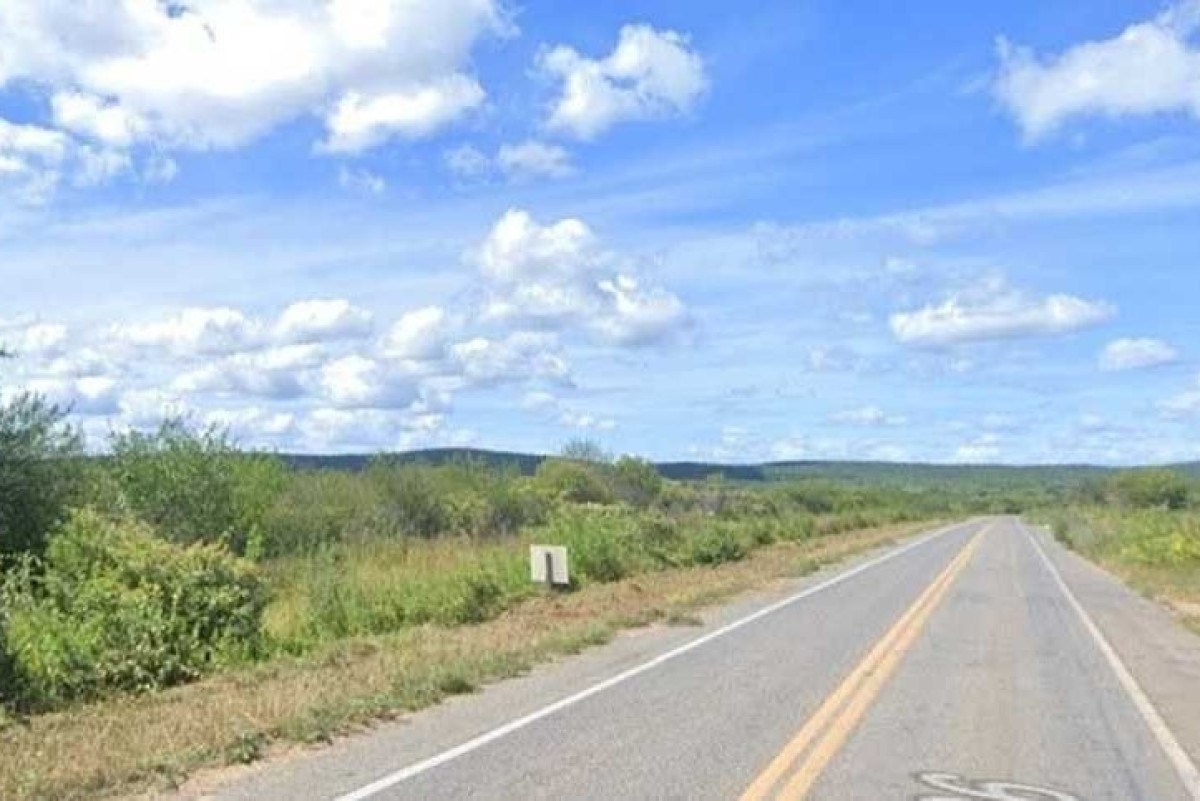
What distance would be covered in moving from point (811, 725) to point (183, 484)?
69.0ft

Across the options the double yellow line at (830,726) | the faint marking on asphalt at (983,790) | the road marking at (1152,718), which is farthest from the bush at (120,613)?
the road marking at (1152,718)

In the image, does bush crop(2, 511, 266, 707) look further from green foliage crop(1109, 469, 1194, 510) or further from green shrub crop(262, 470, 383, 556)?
green foliage crop(1109, 469, 1194, 510)

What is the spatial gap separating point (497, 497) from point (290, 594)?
104 feet

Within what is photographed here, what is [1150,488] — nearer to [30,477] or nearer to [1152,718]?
[30,477]

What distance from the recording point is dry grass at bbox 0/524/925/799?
370 inches

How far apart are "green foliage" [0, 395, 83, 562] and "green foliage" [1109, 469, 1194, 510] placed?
131m

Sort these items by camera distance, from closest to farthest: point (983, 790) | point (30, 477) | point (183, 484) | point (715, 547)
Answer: point (983, 790), point (30, 477), point (183, 484), point (715, 547)

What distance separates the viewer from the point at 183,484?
98.7 feet

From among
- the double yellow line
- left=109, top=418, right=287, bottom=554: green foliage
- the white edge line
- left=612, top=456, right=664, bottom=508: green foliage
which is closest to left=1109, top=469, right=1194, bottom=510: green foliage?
left=612, top=456, right=664, bottom=508: green foliage

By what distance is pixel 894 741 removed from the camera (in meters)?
11.4

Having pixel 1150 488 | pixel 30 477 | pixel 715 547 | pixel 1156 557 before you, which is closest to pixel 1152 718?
pixel 30 477

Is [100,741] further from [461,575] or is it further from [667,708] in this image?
[461,575]

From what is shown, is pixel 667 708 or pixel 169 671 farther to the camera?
pixel 169 671

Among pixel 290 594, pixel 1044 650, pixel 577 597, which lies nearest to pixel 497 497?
pixel 577 597
